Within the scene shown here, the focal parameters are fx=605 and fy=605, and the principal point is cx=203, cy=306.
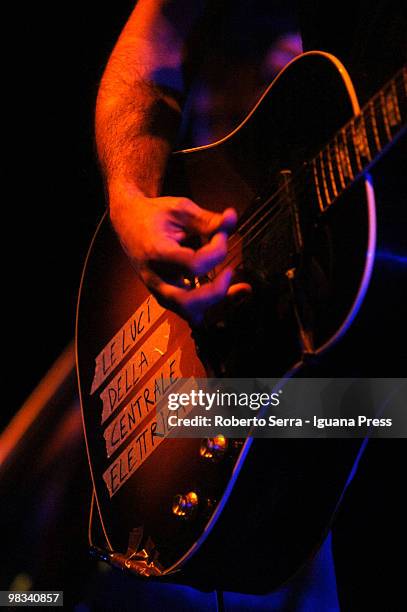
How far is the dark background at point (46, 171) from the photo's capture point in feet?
4.87

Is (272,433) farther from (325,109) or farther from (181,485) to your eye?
(325,109)

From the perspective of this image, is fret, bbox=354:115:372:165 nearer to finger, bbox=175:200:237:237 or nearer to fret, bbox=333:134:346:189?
fret, bbox=333:134:346:189

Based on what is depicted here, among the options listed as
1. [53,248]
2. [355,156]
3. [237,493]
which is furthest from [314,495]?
[53,248]

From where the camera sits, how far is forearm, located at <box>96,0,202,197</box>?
40.4 inches

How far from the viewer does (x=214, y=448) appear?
A: 74 cm

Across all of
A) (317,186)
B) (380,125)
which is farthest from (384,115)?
(317,186)

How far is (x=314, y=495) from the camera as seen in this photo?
2.49 ft

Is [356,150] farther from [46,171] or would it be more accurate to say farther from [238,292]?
[46,171]

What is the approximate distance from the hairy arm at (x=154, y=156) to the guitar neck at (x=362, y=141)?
11 centimetres

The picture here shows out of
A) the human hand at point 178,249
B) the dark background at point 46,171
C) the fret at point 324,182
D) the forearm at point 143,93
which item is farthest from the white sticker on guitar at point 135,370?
the dark background at point 46,171

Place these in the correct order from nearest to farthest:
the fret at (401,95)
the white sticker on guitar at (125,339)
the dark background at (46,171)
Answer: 1. the fret at (401,95)
2. the white sticker on guitar at (125,339)
3. the dark background at (46,171)

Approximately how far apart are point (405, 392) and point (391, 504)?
18 centimetres

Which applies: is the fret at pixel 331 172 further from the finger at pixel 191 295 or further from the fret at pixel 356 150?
the finger at pixel 191 295

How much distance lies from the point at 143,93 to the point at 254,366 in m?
0.64
